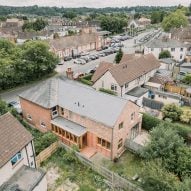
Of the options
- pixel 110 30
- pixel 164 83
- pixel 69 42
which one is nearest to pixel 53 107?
pixel 164 83

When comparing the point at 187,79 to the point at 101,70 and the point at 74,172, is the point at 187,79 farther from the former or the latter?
the point at 74,172

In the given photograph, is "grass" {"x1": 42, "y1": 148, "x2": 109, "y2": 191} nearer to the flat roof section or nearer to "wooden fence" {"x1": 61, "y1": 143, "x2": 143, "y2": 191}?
"wooden fence" {"x1": 61, "y1": 143, "x2": 143, "y2": 191}

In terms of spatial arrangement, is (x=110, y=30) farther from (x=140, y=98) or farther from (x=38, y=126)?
(x=38, y=126)

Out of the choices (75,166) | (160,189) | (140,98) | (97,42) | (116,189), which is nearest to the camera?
(160,189)

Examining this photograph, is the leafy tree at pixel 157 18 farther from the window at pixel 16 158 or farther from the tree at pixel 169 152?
the window at pixel 16 158

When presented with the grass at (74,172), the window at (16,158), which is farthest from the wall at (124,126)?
the window at (16,158)

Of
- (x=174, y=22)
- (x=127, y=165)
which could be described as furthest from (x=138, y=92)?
(x=174, y=22)
